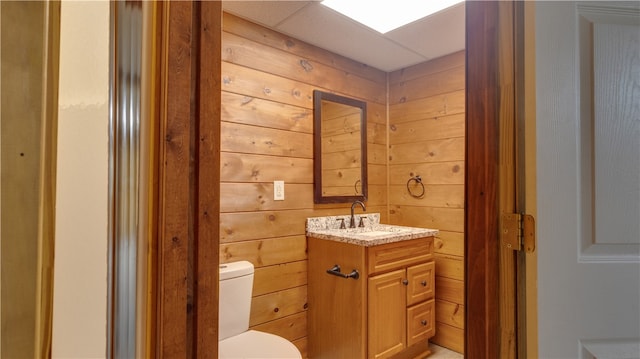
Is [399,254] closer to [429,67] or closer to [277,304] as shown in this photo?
[277,304]

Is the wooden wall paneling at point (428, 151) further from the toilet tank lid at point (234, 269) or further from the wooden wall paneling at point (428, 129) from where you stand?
the toilet tank lid at point (234, 269)

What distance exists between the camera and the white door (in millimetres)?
725

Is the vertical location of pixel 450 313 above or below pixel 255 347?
below

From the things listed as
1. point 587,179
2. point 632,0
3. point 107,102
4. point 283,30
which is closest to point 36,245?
point 107,102

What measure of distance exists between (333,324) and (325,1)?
6.39ft

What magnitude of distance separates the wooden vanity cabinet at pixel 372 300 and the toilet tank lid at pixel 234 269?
1.86ft

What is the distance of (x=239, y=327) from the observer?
1776 millimetres

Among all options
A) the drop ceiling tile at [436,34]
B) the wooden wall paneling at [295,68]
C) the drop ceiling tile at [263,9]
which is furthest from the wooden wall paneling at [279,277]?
the drop ceiling tile at [436,34]

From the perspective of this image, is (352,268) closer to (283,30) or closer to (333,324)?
(333,324)

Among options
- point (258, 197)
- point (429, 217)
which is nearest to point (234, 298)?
point (258, 197)

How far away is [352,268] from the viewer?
6.55ft

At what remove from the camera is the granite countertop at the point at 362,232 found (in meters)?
2.00

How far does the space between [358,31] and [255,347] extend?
6.50 ft

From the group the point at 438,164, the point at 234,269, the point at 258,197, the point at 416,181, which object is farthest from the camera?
the point at 416,181
